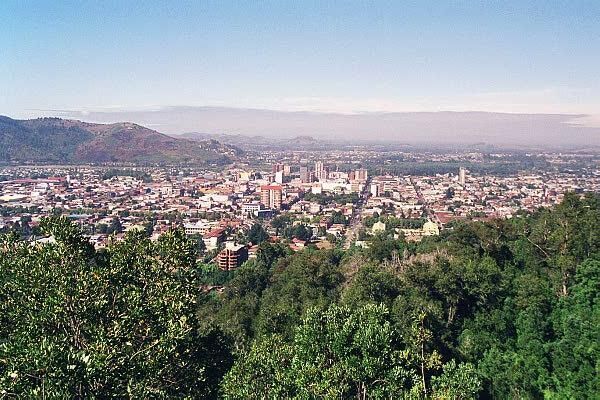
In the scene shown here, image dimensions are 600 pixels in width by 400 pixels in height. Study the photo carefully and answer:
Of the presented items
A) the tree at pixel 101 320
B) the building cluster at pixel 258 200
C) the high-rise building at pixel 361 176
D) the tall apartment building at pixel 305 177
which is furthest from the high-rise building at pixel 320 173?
the tree at pixel 101 320

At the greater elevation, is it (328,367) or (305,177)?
(328,367)

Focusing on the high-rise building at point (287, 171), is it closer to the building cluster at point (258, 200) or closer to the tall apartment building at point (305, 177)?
the building cluster at point (258, 200)

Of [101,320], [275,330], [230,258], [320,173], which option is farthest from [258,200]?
[101,320]

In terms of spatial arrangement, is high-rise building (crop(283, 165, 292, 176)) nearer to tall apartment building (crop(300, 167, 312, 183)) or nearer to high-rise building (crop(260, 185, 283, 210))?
tall apartment building (crop(300, 167, 312, 183))

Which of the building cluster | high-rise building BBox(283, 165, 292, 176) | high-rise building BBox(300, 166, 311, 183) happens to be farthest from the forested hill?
high-rise building BBox(300, 166, 311, 183)

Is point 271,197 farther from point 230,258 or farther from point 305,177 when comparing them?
point 230,258
